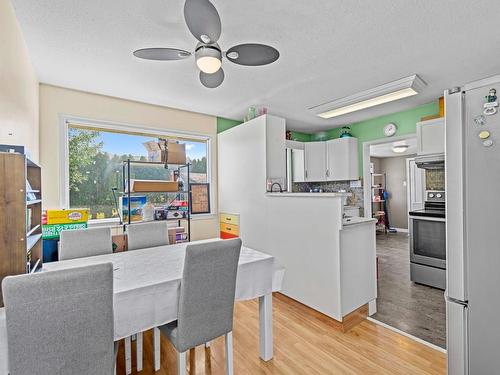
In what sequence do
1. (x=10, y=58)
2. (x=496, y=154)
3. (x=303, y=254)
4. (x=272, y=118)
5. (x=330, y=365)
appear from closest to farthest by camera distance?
(x=496, y=154)
(x=10, y=58)
(x=330, y=365)
(x=303, y=254)
(x=272, y=118)

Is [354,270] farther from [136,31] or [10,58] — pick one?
[10,58]

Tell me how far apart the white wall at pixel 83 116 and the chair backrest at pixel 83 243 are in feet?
3.73

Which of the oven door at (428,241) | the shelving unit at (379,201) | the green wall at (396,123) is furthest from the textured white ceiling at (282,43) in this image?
the shelving unit at (379,201)

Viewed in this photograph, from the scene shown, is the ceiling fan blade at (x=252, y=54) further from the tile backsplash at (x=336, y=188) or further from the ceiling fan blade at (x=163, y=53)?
the tile backsplash at (x=336, y=188)

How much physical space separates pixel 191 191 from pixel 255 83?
1.88 metres

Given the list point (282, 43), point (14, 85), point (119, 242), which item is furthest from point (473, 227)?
point (119, 242)

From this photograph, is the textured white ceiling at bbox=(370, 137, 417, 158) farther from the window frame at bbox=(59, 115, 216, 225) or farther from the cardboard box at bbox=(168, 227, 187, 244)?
the cardboard box at bbox=(168, 227, 187, 244)

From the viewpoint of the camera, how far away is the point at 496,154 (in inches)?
44.4

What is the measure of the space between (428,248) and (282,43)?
3.07 metres

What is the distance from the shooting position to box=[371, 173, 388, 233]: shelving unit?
24.3 feet

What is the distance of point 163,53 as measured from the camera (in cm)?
164

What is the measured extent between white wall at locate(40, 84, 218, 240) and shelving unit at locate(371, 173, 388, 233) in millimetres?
5605

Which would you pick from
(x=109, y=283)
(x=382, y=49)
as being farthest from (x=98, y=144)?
(x=382, y=49)

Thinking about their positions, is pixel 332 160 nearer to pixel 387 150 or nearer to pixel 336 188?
pixel 336 188
